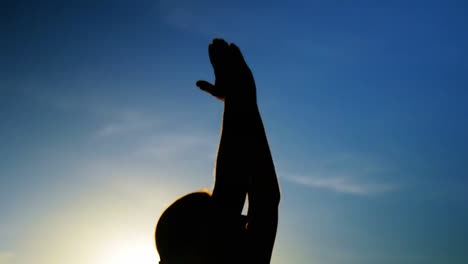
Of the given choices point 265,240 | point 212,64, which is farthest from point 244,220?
point 212,64

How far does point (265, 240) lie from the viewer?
2.10 m

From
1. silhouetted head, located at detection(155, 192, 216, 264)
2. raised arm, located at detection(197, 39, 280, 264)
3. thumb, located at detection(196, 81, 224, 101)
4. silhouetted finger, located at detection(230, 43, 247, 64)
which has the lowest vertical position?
silhouetted head, located at detection(155, 192, 216, 264)

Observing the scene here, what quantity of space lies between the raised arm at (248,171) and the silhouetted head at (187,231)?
173 millimetres

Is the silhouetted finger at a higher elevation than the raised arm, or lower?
higher

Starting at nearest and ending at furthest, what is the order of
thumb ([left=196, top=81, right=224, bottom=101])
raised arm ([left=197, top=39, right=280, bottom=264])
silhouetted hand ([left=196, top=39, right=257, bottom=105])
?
raised arm ([left=197, top=39, right=280, bottom=264]), silhouetted hand ([left=196, top=39, right=257, bottom=105]), thumb ([left=196, top=81, right=224, bottom=101])

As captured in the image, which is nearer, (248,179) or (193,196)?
(248,179)

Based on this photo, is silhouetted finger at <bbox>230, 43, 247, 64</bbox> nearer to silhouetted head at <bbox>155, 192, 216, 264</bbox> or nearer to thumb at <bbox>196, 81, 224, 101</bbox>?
thumb at <bbox>196, 81, 224, 101</bbox>

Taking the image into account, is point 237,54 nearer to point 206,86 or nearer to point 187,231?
point 206,86

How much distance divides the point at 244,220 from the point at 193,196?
0.44 m

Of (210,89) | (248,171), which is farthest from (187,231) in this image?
(210,89)

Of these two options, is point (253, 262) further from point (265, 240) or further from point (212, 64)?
point (212, 64)

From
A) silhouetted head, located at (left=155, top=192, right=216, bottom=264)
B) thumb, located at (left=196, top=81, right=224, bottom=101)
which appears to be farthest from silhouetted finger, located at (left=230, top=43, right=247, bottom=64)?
silhouetted head, located at (left=155, top=192, right=216, bottom=264)

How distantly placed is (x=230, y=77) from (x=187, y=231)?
38.5 inches

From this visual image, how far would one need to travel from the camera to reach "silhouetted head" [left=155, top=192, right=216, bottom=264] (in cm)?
220
